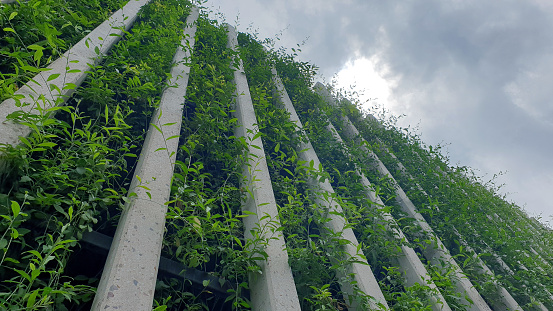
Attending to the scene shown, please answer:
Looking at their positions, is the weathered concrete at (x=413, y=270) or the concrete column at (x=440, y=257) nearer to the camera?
the weathered concrete at (x=413, y=270)

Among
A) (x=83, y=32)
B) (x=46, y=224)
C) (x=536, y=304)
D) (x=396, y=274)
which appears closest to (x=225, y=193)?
(x=46, y=224)

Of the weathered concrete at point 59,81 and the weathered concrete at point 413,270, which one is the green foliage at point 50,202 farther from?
the weathered concrete at point 413,270

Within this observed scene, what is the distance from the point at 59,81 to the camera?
67.4 inches

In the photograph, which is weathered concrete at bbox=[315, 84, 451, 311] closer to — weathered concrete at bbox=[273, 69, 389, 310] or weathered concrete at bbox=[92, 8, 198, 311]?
weathered concrete at bbox=[273, 69, 389, 310]

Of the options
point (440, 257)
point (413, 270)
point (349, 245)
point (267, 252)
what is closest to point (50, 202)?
point (267, 252)

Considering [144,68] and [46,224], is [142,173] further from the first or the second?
[144,68]

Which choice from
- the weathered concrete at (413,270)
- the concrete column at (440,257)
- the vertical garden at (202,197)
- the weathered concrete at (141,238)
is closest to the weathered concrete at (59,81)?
the vertical garden at (202,197)

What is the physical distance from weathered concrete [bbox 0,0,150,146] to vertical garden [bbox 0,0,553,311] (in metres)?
0.01

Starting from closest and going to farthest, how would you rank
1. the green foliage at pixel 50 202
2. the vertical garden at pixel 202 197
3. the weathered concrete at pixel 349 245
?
the green foliage at pixel 50 202 → the vertical garden at pixel 202 197 → the weathered concrete at pixel 349 245

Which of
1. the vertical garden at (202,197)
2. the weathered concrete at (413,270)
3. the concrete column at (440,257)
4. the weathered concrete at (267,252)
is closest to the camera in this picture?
the vertical garden at (202,197)

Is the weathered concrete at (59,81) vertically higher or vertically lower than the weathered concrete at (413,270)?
higher

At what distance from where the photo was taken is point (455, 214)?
3668 mm

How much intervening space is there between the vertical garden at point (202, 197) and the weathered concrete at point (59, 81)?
0.01m

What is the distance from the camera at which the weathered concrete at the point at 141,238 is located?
1.06m
